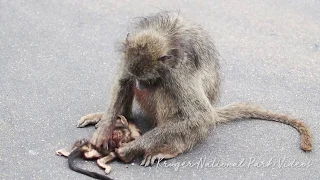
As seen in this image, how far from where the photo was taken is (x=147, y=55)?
4.07m

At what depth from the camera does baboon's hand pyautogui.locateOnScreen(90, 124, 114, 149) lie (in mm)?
4363

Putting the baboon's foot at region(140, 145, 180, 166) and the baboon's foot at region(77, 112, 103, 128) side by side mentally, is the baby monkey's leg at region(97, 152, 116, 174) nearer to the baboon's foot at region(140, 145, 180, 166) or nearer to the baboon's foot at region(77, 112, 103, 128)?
the baboon's foot at region(140, 145, 180, 166)

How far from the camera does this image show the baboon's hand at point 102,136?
4.36m

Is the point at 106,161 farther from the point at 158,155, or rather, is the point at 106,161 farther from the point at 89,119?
the point at 89,119

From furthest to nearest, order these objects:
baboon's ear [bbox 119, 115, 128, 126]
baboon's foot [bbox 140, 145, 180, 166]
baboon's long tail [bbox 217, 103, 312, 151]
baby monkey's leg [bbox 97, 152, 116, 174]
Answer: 1. baboon's long tail [bbox 217, 103, 312, 151]
2. baboon's ear [bbox 119, 115, 128, 126]
3. baboon's foot [bbox 140, 145, 180, 166]
4. baby monkey's leg [bbox 97, 152, 116, 174]

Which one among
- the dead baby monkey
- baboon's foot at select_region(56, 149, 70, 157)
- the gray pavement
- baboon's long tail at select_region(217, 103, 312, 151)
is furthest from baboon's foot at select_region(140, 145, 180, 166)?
baboon's long tail at select_region(217, 103, 312, 151)

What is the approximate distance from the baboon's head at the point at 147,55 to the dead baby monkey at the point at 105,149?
54cm

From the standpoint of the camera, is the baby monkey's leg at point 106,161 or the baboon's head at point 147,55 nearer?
the baboon's head at point 147,55

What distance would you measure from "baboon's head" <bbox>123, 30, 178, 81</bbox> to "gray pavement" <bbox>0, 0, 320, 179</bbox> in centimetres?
67

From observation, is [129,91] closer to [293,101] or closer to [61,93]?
[61,93]

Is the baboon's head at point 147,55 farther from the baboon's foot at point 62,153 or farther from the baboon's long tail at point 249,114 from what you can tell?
the baboon's long tail at point 249,114

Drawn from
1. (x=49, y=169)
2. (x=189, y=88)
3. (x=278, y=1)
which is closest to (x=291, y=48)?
(x=278, y=1)

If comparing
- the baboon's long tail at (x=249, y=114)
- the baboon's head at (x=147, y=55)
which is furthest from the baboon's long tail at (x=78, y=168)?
A: the baboon's long tail at (x=249, y=114)

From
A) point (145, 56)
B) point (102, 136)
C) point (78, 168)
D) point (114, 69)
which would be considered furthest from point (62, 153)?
point (114, 69)
